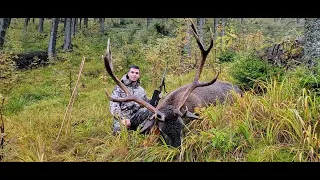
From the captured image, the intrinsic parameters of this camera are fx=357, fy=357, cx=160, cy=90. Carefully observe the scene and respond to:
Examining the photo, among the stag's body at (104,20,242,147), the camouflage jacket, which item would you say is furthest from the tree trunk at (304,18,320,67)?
the camouflage jacket

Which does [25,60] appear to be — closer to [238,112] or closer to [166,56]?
[166,56]

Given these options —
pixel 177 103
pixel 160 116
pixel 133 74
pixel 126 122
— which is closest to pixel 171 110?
pixel 160 116

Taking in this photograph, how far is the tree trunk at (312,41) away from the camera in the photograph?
6.24 meters

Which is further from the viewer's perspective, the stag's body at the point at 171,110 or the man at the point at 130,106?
the man at the point at 130,106

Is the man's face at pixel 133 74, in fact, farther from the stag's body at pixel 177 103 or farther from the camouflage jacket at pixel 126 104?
the stag's body at pixel 177 103

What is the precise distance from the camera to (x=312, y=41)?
635 cm

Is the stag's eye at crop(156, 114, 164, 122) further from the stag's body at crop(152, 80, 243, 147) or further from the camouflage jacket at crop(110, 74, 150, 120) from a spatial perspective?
the camouflage jacket at crop(110, 74, 150, 120)

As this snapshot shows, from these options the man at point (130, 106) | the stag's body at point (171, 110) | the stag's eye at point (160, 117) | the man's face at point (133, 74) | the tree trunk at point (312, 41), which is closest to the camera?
the stag's body at point (171, 110)

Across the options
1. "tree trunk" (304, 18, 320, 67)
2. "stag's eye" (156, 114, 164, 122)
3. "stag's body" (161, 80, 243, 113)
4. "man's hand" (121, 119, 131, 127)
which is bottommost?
"man's hand" (121, 119, 131, 127)

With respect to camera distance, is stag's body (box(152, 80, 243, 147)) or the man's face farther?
the man's face

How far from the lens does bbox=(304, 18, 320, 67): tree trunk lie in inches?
246

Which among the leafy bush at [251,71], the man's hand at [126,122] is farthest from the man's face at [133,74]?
the leafy bush at [251,71]

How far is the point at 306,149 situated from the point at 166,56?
29.4ft
